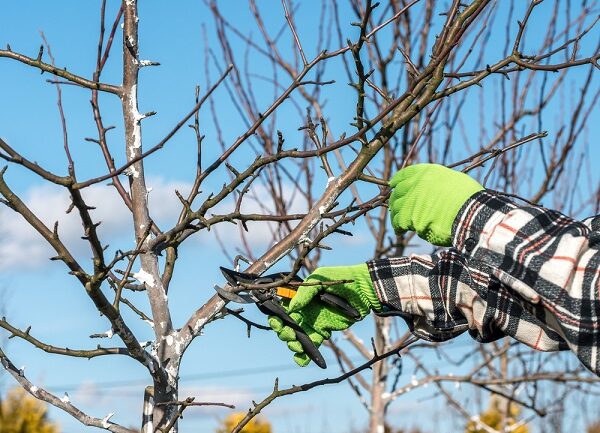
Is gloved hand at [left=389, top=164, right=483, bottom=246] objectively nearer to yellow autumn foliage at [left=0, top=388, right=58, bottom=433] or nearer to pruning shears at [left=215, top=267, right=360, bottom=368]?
pruning shears at [left=215, top=267, right=360, bottom=368]

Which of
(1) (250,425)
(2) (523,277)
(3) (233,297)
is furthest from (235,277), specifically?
(1) (250,425)

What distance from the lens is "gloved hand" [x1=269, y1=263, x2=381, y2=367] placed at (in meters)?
2.00

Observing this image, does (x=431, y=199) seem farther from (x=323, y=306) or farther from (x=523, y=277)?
(x=323, y=306)

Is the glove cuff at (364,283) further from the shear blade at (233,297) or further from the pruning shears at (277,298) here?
the shear blade at (233,297)

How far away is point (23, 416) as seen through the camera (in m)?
12.5

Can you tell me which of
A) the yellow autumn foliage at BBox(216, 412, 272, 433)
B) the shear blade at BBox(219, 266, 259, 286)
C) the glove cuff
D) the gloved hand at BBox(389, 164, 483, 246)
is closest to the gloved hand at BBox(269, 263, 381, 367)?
the glove cuff

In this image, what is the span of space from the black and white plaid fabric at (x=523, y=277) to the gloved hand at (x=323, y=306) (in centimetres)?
19

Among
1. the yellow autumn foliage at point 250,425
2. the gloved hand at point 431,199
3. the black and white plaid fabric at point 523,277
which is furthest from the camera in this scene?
the yellow autumn foliage at point 250,425

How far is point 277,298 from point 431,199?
56 cm

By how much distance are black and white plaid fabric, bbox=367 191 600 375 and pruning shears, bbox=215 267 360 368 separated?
0.27 m

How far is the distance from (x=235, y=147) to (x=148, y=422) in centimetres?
78

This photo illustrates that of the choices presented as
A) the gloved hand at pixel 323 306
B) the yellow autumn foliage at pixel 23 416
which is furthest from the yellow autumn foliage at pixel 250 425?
the gloved hand at pixel 323 306

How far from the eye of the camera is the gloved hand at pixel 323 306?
6.57ft

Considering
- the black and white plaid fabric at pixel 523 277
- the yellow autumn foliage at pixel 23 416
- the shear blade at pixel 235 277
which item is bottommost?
the black and white plaid fabric at pixel 523 277
